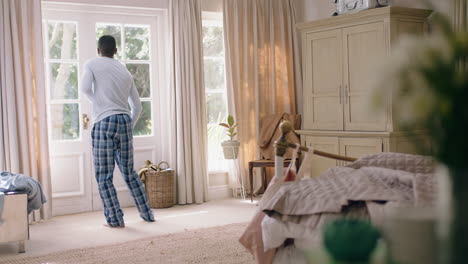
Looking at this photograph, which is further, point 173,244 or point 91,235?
point 91,235

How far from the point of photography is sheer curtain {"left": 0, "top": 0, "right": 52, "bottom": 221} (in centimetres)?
488

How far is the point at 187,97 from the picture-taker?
575 centimetres

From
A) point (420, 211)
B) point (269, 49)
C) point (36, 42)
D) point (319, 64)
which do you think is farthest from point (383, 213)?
point (269, 49)

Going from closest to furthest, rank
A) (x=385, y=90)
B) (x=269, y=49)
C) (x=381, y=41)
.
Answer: (x=385, y=90), (x=381, y=41), (x=269, y=49)

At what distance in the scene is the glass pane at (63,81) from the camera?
5.38 meters

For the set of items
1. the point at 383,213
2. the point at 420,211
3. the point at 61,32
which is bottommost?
the point at 383,213

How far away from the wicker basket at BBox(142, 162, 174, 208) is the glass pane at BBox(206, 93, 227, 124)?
35.3 inches

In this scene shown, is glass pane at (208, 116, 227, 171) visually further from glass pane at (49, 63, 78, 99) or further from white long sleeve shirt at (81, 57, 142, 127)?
white long sleeve shirt at (81, 57, 142, 127)

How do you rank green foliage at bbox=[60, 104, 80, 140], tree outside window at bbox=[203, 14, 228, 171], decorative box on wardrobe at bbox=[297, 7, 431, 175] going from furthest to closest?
tree outside window at bbox=[203, 14, 228, 171] → green foliage at bbox=[60, 104, 80, 140] → decorative box on wardrobe at bbox=[297, 7, 431, 175]

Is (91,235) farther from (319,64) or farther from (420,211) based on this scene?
(420,211)

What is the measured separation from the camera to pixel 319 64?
5516 millimetres

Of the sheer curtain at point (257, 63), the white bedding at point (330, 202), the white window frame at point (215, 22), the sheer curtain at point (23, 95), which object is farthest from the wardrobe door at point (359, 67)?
the sheer curtain at point (23, 95)

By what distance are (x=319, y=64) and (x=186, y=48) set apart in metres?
1.37

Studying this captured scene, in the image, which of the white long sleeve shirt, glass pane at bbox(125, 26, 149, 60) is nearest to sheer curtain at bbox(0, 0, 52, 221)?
the white long sleeve shirt
